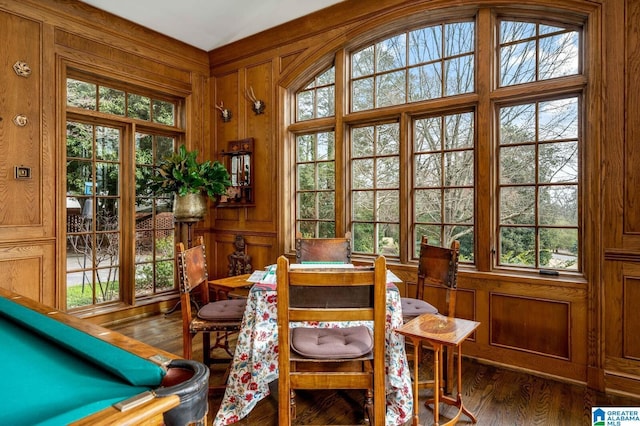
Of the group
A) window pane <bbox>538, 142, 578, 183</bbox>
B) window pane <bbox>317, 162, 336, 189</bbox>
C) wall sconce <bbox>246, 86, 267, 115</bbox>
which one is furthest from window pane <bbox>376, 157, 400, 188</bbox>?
wall sconce <bbox>246, 86, 267, 115</bbox>

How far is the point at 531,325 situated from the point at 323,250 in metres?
1.74

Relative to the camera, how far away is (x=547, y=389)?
2.58m

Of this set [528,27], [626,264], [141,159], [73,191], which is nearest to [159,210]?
[141,159]

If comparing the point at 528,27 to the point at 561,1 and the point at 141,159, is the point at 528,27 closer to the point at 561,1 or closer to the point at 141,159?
the point at 561,1

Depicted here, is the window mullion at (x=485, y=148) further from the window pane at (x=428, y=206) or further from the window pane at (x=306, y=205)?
the window pane at (x=306, y=205)

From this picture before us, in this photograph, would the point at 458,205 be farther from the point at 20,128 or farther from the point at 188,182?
the point at 20,128

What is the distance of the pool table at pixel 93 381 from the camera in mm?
740

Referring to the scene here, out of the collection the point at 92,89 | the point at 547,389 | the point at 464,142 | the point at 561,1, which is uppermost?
the point at 561,1

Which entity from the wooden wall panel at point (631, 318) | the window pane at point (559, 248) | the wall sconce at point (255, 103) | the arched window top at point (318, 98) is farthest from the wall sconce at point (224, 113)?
the wooden wall panel at point (631, 318)

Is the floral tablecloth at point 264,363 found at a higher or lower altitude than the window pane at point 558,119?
lower

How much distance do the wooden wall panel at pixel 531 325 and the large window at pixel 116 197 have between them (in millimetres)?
3804

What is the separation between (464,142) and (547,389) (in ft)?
6.61

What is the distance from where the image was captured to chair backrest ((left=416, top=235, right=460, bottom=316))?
2396mm

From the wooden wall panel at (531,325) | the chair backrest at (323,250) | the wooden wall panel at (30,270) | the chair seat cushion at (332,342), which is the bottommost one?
the wooden wall panel at (531,325)
